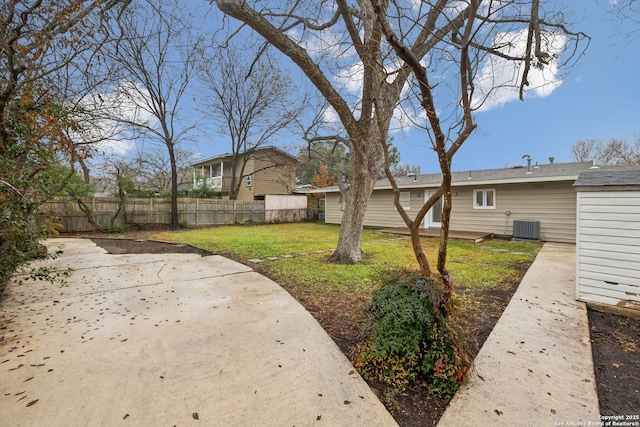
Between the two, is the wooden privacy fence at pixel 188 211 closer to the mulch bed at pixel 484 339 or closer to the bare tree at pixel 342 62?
the bare tree at pixel 342 62

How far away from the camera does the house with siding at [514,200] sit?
8.57 meters

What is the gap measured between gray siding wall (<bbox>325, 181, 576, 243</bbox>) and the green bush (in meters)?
9.56

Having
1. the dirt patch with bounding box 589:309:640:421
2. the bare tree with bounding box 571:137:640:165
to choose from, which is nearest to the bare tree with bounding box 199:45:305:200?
the dirt patch with bounding box 589:309:640:421

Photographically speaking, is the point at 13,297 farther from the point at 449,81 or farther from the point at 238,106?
the point at 238,106

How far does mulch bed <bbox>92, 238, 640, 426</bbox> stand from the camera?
1.69 meters

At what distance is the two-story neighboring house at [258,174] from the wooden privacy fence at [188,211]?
9.35 ft

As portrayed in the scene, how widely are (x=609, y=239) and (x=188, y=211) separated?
48.4ft

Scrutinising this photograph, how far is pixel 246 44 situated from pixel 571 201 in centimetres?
1046

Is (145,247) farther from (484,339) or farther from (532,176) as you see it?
(532,176)

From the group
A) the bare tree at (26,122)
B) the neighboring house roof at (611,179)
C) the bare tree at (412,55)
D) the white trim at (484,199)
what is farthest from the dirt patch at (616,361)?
the white trim at (484,199)

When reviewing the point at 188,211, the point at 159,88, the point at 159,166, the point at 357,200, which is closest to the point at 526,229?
the point at 357,200

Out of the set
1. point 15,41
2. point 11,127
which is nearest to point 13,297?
point 11,127

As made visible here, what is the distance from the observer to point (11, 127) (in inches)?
124

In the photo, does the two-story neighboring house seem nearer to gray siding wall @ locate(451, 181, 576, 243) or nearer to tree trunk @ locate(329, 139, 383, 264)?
gray siding wall @ locate(451, 181, 576, 243)
